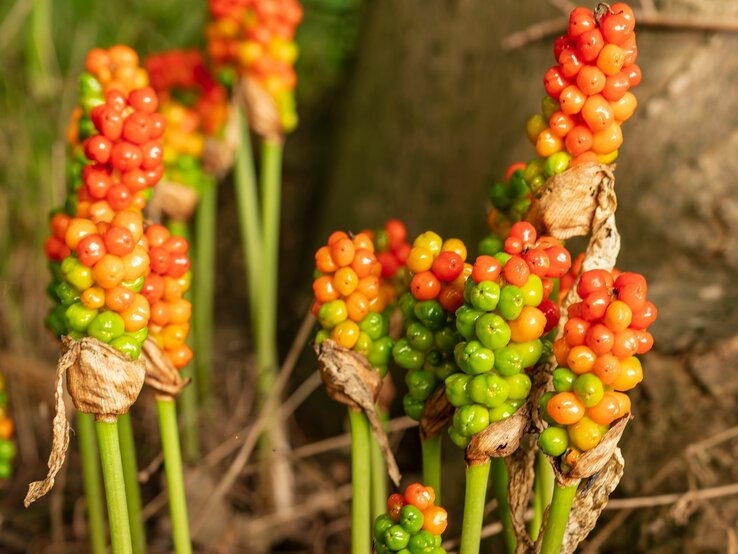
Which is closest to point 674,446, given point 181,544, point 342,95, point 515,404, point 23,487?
point 515,404

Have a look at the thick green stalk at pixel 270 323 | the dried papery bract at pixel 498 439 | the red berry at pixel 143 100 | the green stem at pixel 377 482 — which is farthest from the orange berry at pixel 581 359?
the thick green stalk at pixel 270 323

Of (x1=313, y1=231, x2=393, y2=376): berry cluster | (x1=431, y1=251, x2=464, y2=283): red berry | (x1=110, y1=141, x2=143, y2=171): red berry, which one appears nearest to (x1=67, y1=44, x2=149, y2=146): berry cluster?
(x1=110, y1=141, x2=143, y2=171): red berry

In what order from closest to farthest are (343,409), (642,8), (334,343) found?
(334,343), (642,8), (343,409)

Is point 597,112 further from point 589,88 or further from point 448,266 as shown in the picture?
point 448,266

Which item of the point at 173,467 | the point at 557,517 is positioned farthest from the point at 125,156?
the point at 557,517

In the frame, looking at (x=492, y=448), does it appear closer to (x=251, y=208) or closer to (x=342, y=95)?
(x=251, y=208)

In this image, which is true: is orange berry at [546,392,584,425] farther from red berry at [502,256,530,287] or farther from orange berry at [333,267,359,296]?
orange berry at [333,267,359,296]
